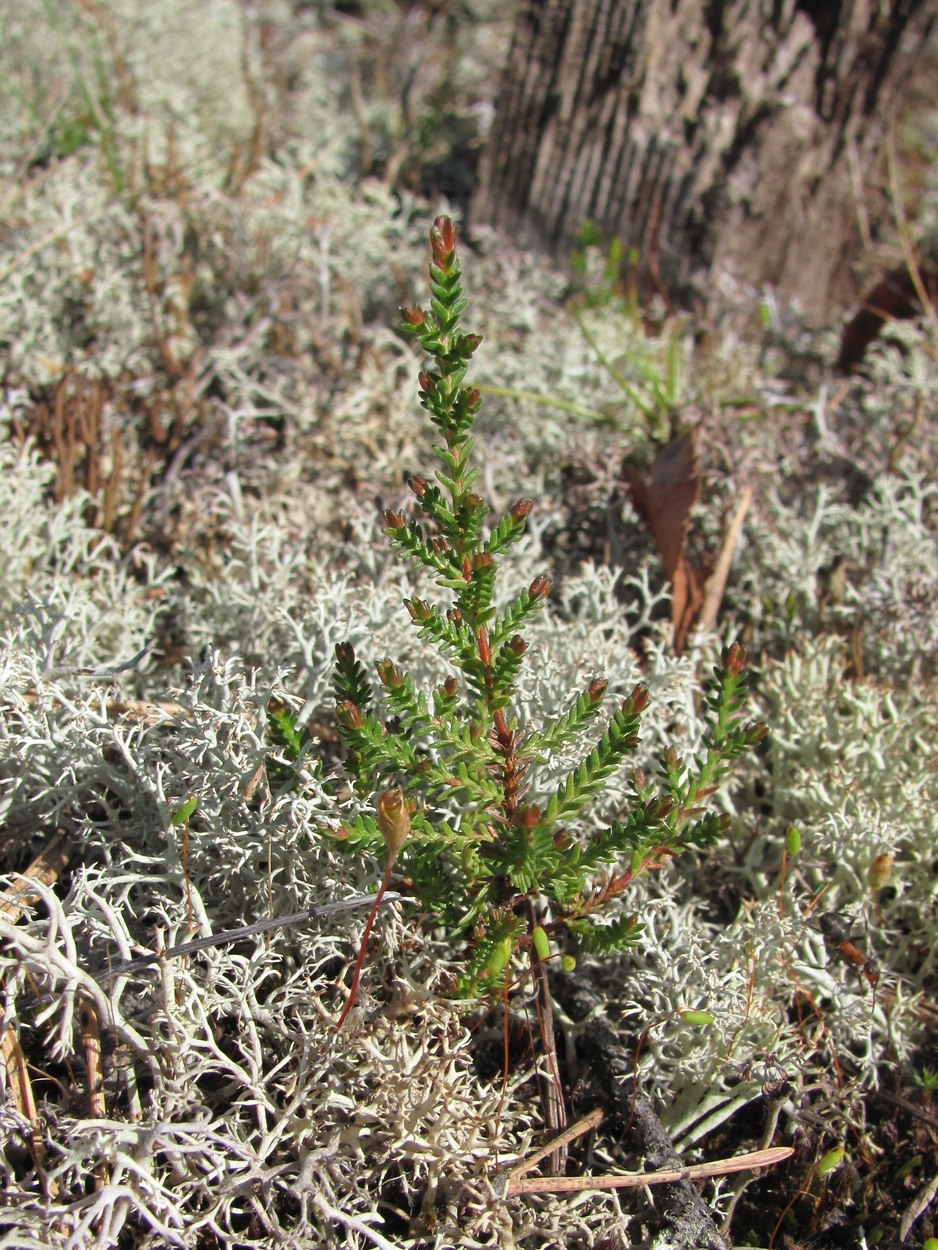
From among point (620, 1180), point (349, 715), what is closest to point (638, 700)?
point (349, 715)

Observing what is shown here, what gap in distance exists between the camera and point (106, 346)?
280 cm

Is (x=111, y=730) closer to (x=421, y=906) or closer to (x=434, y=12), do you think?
(x=421, y=906)

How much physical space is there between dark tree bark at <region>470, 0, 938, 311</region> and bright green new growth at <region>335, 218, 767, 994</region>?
2.00 meters

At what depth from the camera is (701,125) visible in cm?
300

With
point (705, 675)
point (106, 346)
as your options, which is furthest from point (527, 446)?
point (106, 346)

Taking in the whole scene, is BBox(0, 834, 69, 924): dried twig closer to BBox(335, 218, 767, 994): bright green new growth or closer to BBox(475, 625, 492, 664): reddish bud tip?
BBox(335, 218, 767, 994): bright green new growth

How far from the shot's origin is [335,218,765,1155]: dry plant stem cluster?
132 centimetres

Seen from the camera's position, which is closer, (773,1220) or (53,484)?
(773,1220)

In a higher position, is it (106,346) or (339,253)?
(339,253)

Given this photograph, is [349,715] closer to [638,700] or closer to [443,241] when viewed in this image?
[638,700]

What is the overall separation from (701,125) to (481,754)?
2.42 meters

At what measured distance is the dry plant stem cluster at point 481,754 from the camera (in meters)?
1.32

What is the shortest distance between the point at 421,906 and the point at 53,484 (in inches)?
62.5

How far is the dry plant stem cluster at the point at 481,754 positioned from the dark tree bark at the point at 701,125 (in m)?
1.99
